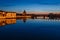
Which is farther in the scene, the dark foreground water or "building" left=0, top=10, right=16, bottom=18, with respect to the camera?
"building" left=0, top=10, right=16, bottom=18

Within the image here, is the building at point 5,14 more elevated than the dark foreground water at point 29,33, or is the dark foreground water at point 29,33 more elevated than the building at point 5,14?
the building at point 5,14

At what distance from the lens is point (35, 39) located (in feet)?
24.4

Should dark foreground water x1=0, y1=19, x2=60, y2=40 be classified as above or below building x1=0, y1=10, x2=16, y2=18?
below

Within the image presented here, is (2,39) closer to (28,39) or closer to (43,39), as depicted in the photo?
(28,39)

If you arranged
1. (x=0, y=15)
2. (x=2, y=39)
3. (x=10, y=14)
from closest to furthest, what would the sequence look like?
1. (x=2, y=39)
2. (x=0, y=15)
3. (x=10, y=14)

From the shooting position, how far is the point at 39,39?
7461 millimetres

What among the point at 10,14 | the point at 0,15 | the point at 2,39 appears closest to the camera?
the point at 2,39

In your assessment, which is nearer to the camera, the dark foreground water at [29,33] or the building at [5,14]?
the dark foreground water at [29,33]

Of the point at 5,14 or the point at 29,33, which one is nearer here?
the point at 29,33

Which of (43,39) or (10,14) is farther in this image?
(10,14)

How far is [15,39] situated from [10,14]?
196 ft

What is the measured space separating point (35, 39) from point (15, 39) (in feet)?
3.27

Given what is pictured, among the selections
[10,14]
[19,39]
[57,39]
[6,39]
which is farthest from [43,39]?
[10,14]

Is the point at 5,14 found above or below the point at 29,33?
above
